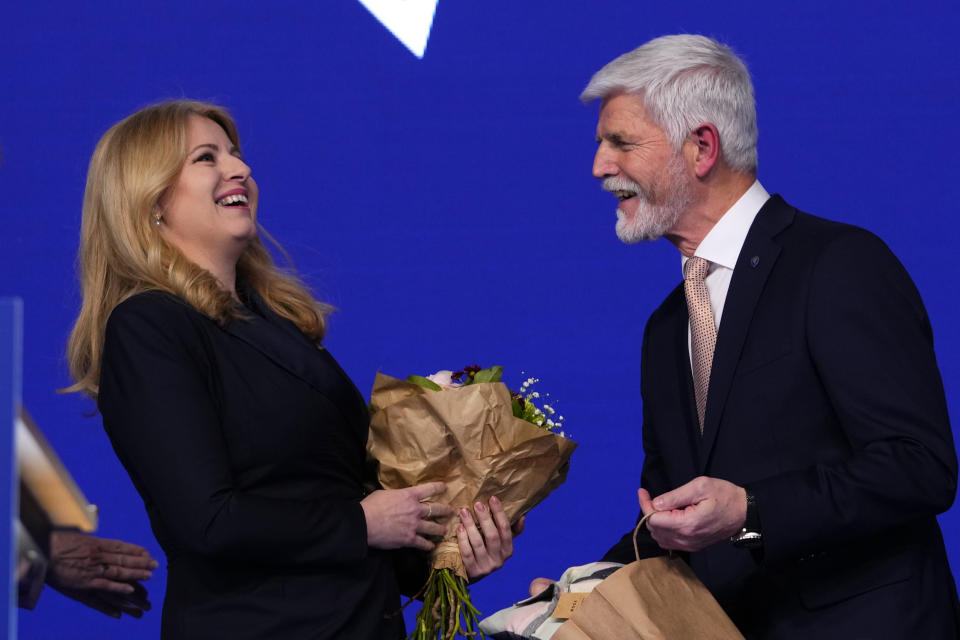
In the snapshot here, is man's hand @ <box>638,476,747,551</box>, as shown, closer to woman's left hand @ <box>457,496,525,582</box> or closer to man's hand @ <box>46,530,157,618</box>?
woman's left hand @ <box>457,496,525,582</box>

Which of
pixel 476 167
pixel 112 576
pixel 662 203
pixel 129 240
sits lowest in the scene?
pixel 112 576

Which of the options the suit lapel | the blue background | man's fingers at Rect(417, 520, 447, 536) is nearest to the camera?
the suit lapel

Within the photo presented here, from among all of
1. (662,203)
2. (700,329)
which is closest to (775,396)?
(700,329)

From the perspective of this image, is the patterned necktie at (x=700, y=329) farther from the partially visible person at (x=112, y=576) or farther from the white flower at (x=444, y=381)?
the partially visible person at (x=112, y=576)

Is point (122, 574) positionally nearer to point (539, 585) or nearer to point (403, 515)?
point (403, 515)

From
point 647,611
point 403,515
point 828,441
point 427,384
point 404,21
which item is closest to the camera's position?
point 647,611

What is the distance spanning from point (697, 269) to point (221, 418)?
2.73 feet

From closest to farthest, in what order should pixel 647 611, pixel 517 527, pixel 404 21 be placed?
pixel 647 611 → pixel 517 527 → pixel 404 21

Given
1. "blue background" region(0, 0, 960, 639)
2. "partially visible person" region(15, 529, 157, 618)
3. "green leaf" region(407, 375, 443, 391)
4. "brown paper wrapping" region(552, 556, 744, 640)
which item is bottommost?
"brown paper wrapping" region(552, 556, 744, 640)

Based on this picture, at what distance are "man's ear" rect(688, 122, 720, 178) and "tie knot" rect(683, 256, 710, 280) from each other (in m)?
0.15

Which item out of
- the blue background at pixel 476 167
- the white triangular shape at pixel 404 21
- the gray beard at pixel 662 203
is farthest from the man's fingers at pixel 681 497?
the white triangular shape at pixel 404 21

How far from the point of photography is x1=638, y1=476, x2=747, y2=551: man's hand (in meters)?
1.68

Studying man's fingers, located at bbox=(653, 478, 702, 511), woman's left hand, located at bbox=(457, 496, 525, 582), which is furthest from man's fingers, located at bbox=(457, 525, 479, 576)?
man's fingers, located at bbox=(653, 478, 702, 511)

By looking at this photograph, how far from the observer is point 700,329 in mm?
2043
